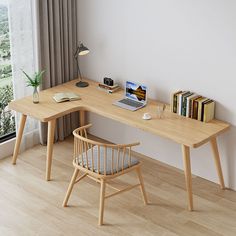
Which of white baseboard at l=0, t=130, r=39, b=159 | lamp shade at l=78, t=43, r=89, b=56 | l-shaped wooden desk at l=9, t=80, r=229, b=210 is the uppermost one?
lamp shade at l=78, t=43, r=89, b=56

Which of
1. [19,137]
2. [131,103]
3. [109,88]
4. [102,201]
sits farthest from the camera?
[109,88]

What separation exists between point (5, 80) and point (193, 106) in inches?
68.0

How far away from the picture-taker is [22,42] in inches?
189

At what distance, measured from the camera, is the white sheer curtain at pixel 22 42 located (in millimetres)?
4680

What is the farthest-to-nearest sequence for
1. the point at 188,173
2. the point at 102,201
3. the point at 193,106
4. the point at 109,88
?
the point at 109,88 < the point at 193,106 < the point at 188,173 < the point at 102,201

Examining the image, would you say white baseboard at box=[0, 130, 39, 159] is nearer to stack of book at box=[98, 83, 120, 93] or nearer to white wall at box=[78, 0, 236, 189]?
white wall at box=[78, 0, 236, 189]

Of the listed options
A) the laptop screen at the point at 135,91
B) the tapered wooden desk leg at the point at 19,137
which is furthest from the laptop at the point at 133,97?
the tapered wooden desk leg at the point at 19,137

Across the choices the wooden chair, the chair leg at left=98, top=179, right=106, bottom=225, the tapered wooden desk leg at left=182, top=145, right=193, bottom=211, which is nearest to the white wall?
the tapered wooden desk leg at left=182, top=145, right=193, bottom=211

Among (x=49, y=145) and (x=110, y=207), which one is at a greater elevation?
(x=49, y=145)

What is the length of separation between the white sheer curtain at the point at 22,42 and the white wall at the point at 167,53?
19.7 inches

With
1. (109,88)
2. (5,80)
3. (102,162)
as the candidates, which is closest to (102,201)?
(102,162)

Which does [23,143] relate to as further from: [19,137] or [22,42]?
[22,42]

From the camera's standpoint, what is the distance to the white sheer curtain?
15.4 feet

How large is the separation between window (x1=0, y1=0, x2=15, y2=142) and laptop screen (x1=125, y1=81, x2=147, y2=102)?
1.09 meters
